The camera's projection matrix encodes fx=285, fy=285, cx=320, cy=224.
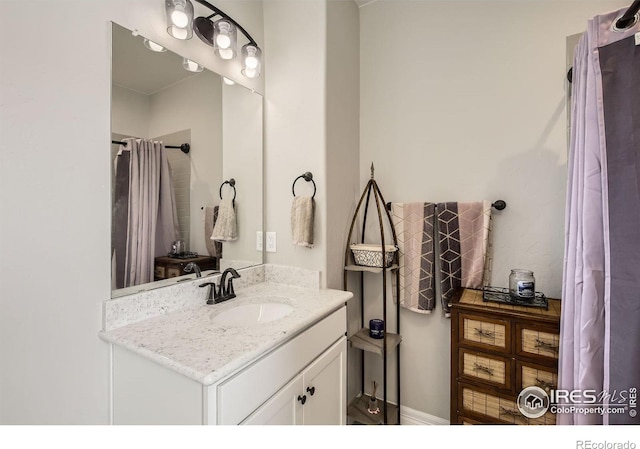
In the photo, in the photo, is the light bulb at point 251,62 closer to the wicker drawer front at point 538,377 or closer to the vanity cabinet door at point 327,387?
the vanity cabinet door at point 327,387

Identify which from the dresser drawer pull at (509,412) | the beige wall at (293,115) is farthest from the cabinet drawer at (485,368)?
the beige wall at (293,115)

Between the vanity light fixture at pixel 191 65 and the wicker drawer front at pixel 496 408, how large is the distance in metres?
2.04

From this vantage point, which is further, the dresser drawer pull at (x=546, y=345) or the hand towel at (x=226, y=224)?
the hand towel at (x=226, y=224)

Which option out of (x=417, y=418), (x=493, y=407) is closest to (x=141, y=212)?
(x=493, y=407)

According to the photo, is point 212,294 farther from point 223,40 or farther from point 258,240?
point 223,40

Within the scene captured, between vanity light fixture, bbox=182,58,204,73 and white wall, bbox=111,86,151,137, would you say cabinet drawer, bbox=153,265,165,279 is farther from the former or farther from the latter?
vanity light fixture, bbox=182,58,204,73

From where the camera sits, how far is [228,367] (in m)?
0.80

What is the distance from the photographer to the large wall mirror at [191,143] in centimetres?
111

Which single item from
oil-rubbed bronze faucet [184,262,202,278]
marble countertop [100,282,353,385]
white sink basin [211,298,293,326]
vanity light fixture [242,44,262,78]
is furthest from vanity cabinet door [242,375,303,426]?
vanity light fixture [242,44,262,78]

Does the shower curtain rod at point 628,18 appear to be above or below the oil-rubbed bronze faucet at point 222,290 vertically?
above

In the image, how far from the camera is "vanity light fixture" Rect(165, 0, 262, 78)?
1.25m

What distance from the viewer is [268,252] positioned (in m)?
1.75
